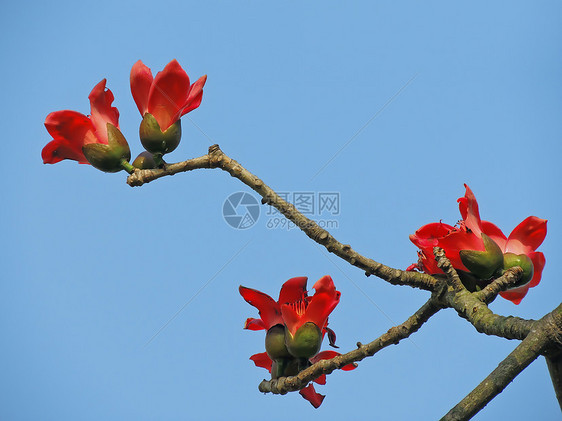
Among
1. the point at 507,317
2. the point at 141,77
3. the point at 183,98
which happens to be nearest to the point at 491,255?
the point at 507,317

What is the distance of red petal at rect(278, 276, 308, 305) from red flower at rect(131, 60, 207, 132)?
1.48 feet

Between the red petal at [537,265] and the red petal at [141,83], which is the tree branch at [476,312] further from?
the red petal at [141,83]

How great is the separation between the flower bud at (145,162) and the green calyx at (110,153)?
0.9 inches

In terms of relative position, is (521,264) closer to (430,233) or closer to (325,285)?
(430,233)

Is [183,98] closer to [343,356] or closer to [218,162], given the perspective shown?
[218,162]

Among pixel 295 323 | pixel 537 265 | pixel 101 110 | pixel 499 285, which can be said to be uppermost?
pixel 101 110

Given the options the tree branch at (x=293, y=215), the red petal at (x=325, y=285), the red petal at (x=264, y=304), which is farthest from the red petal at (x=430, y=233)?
the red petal at (x=264, y=304)

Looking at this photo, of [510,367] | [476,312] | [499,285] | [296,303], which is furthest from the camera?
[296,303]

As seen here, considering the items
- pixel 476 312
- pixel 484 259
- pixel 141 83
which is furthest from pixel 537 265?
pixel 141 83

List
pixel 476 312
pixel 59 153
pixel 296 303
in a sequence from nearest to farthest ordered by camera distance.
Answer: pixel 476 312, pixel 296 303, pixel 59 153

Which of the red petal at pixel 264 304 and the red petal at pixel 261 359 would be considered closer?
the red petal at pixel 264 304

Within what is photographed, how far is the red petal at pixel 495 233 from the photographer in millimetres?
1389

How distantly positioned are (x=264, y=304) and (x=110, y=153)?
1.64ft

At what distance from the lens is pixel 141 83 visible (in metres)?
1.44
